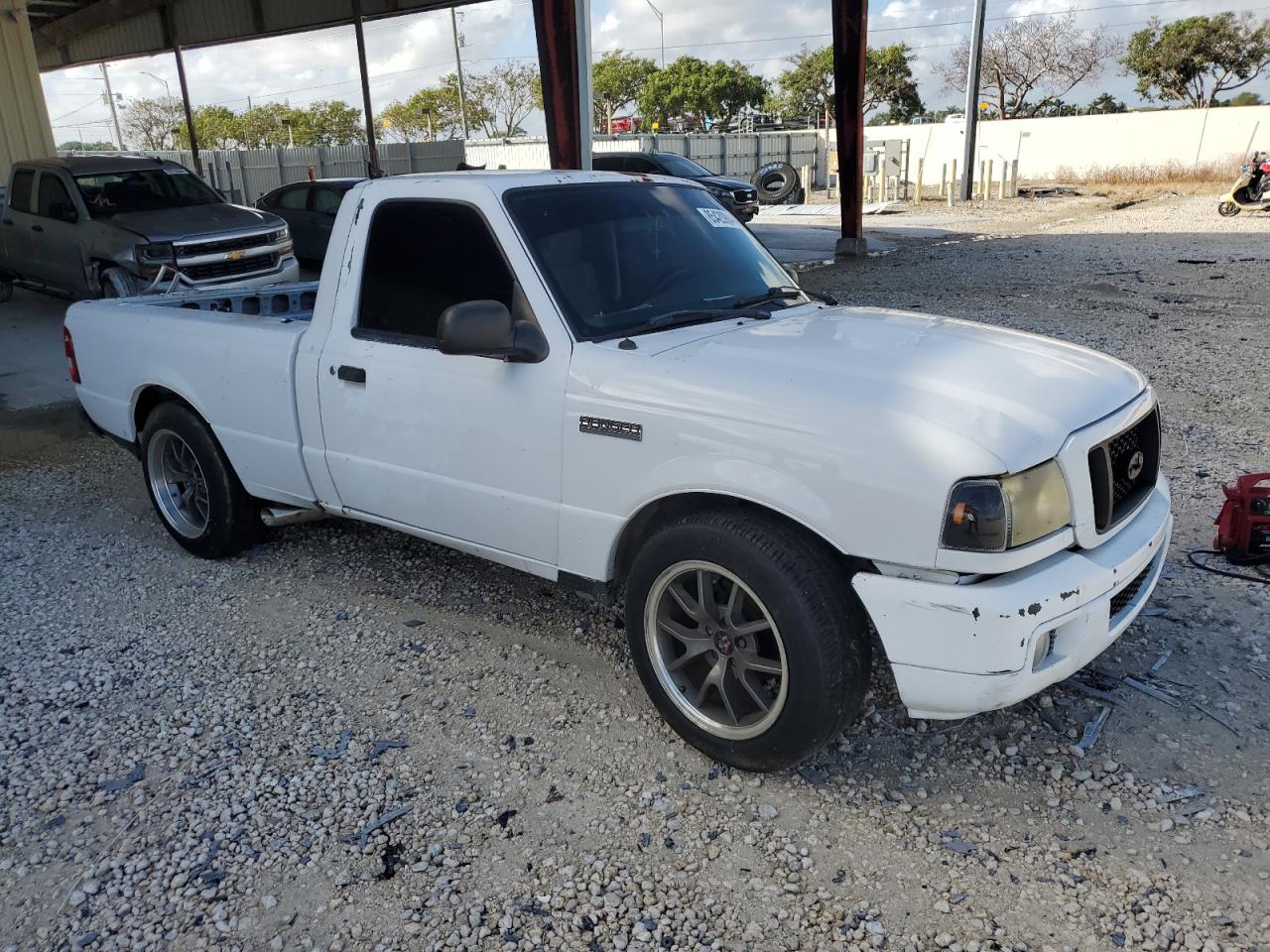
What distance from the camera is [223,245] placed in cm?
1166

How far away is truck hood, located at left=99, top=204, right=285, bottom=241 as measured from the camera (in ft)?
37.1

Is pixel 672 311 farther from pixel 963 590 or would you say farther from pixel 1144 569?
pixel 1144 569

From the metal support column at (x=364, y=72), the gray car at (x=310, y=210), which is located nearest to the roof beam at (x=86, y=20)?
the metal support column at (x=364, y=72)

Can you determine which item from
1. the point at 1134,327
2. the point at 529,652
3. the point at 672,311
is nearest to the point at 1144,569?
the point at 672,311

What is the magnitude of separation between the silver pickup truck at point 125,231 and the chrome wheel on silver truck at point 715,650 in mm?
9840

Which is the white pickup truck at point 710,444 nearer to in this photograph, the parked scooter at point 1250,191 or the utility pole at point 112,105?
the parked scooter at point 1250,191

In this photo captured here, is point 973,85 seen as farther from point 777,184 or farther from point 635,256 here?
point 635,256

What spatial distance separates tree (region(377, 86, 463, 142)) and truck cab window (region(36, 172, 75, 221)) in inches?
2757

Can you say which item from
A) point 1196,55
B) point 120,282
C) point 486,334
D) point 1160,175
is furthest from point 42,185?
point 1196,55

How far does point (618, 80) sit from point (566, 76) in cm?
7775

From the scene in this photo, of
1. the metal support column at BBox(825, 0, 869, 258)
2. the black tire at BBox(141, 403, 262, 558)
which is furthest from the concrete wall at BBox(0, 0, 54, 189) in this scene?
the metal support column at BBox(825, 0, 869, 258)

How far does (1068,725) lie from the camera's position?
3.36m

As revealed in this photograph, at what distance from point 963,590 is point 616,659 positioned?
1.71 meters

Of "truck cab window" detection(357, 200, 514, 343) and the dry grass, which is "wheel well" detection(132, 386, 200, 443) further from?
the dry grass
